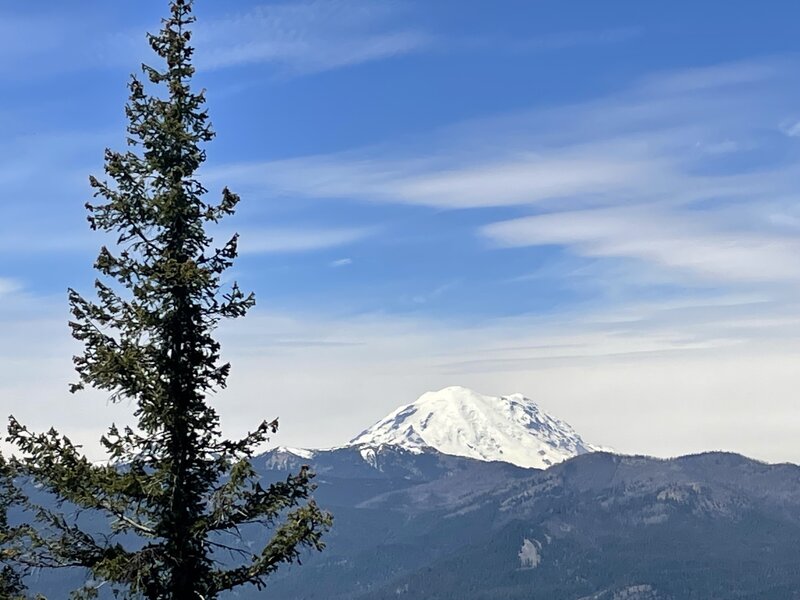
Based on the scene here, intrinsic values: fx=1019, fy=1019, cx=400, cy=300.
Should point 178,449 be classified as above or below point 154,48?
below

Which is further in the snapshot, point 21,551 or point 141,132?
point 141,132

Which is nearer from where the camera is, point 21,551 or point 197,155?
point 21,551

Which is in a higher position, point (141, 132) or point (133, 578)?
point (141, 132)

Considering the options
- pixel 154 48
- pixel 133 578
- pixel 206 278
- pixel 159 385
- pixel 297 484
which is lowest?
pixel 133 578

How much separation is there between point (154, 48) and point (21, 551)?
15198mm

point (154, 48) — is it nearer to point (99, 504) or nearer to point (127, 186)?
point (127, 186)

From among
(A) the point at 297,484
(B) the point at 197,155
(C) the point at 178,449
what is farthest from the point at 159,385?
(B) the point at 197,155

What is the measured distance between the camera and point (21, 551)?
94.0ft

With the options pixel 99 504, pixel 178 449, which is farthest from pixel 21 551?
pixel 178 449

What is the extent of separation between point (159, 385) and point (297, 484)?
16.3 feet

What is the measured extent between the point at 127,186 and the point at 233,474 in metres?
9.06

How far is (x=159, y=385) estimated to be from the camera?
29.6 m

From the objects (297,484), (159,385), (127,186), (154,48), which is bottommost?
(297,484)

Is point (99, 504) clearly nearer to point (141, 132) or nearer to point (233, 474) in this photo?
point (233, 474)
